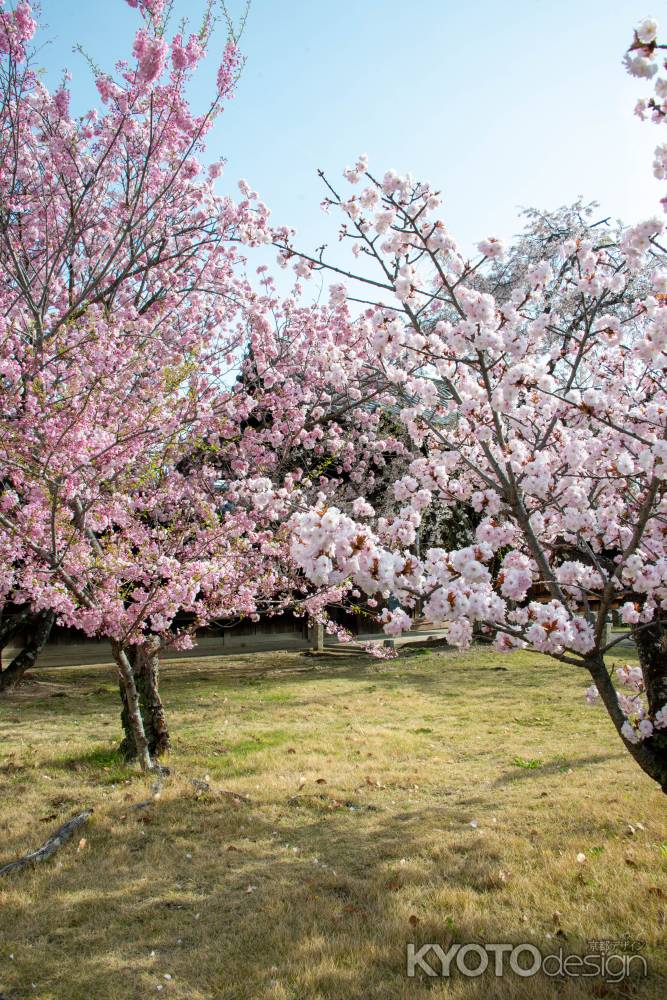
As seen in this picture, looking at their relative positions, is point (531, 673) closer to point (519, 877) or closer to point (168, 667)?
point (168, 667)

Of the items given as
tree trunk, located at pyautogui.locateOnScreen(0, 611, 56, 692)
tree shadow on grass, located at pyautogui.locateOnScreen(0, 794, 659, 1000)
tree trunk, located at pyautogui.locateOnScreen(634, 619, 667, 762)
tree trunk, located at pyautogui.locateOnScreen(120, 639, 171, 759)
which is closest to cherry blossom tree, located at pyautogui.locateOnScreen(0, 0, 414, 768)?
tree trunk, located at pyautogui.locateOnScreen(120, 639, 171, 759)

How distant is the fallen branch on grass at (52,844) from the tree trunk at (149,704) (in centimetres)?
177

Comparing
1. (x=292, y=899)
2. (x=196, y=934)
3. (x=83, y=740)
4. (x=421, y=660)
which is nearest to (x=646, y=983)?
(x=292, y=899)

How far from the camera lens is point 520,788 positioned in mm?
6742

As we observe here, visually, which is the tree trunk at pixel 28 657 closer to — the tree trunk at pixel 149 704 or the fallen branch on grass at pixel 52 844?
the tree trunk at pixel 149 704

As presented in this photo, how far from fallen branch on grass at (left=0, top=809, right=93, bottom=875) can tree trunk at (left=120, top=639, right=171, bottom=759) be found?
177cm

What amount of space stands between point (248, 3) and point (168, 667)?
1303 centimetres

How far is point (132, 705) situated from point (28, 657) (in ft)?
24.3

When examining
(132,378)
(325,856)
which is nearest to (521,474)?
(325,856)

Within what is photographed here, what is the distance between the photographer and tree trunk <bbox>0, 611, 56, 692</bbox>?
512 inches

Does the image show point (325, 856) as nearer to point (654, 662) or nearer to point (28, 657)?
point (654, 662)

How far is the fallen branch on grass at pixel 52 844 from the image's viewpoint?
511 centimetres

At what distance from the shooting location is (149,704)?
26.2 feet

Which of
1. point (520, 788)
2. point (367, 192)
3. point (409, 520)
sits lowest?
point (520, 788)
